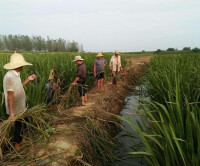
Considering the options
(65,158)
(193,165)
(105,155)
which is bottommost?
(105,155)

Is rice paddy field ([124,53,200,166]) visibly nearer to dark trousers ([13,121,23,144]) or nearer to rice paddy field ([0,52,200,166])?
rice paddy field ([0,52,200,166])

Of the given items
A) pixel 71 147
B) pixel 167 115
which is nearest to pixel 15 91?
pixel 71 147

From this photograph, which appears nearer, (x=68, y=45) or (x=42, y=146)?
(x=42, y=146)

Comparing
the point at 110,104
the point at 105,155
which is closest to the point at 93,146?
the point at 105,155

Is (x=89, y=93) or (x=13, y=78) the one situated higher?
(x=13, y=78)

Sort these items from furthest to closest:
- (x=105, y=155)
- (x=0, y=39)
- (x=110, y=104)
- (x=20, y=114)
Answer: (x=0, y=39) < (x=110, y=104) < (x=105, y=155) < (x=20, y=114)

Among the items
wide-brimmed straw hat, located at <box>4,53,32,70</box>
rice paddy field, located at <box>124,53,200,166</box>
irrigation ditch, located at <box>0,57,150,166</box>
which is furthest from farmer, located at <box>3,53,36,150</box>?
rice paddy field, located at <box>124,53,200,166</box>

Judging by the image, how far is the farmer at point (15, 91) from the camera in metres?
1.93

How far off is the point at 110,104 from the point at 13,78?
2.97 metres

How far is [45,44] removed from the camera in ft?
164

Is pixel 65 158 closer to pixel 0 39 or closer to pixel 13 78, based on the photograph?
pixel 13 78

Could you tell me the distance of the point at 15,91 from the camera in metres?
2.02

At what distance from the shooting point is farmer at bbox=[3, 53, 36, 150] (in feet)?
6.35

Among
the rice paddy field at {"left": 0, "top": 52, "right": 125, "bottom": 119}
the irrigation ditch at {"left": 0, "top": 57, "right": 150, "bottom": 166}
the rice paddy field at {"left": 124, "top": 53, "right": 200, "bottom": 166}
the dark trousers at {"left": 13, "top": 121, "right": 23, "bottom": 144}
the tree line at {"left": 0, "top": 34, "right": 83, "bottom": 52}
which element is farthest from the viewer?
the tree line at {"left": 0, "top": 34, "right": 83, "bottom": 52}
